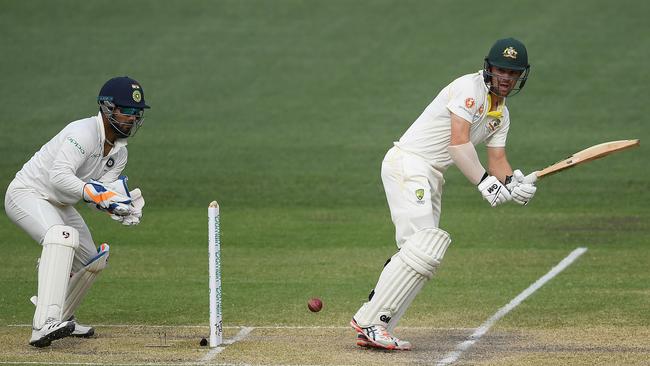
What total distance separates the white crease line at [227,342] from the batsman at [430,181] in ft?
3.10

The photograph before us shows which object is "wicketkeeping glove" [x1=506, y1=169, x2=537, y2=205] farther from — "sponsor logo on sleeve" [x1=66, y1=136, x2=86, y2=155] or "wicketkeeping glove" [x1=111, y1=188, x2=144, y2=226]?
"sponsor logo on sleeve" [x1=66, y1=136, x2=86, y2=155]

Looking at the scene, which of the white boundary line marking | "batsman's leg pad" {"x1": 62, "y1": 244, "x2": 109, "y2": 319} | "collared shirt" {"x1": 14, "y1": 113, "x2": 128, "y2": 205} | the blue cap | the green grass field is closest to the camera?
the white boundary line marking

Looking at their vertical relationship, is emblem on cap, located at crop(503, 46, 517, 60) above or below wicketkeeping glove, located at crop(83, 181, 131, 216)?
above

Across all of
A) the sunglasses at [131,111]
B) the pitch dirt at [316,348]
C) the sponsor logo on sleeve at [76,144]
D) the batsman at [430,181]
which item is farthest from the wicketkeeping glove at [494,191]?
the sponsor logo on sleeve at [76,144]

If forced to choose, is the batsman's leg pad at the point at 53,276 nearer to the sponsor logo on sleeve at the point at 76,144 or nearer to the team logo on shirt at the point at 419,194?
the sponsor logo on sleeve at the point at 76,144

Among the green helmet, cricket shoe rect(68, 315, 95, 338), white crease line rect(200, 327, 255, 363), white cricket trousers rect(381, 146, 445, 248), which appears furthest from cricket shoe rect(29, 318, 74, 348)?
the green helmet

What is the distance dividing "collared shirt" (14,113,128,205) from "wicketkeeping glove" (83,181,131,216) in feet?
0.22

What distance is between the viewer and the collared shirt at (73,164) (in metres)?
8.40

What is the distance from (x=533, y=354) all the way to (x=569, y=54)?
15628mm

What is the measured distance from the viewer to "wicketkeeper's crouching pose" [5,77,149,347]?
27.1 feet

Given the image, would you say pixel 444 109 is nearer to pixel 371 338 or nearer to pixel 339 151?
pixel 371 338

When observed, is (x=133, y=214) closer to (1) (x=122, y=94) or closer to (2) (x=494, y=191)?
(1) (x=122, y=94)

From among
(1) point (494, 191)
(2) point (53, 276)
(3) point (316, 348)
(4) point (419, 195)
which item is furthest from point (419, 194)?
(2) point (53, 276)

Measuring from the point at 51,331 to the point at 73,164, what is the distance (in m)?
1.19
